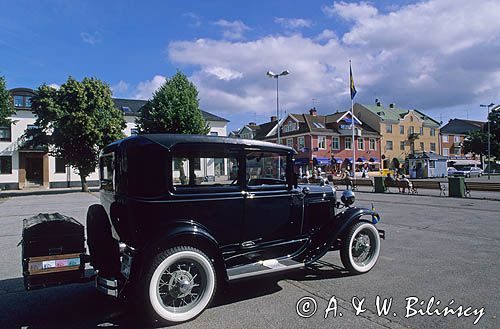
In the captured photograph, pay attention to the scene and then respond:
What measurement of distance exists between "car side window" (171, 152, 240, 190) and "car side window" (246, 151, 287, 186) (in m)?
0.20

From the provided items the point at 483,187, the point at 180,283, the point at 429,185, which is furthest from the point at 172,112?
the point at 180,283

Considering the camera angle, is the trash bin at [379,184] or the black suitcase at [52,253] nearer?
the black suitcase at [52,253]

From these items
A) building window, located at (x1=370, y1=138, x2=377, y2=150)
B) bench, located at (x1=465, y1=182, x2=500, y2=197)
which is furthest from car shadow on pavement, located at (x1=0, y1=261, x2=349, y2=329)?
building window, located at (x1=370, y1=138, x2=377, y2=150)

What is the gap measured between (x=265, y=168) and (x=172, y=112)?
2212 centimetres

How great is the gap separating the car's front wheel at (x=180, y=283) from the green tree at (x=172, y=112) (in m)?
22.8

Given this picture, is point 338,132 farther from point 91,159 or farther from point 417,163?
point 91,159

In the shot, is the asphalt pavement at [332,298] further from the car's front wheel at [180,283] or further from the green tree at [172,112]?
the green tree at [172,112]

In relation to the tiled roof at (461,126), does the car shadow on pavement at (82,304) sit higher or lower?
lower

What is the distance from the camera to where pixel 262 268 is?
178 inches

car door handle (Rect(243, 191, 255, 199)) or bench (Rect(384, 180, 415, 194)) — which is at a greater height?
car door handle (Rect(243, 191, 255, 199))

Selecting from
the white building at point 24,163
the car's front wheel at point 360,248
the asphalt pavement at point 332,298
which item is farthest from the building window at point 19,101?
the car's front wheel at point 360,248

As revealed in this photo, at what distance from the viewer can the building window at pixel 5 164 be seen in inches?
1357

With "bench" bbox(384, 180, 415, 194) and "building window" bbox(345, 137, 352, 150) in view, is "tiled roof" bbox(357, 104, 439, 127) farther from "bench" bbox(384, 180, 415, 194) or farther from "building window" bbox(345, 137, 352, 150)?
"bench" bbox(384, 180, 415, 194)

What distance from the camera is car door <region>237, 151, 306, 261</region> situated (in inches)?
183
